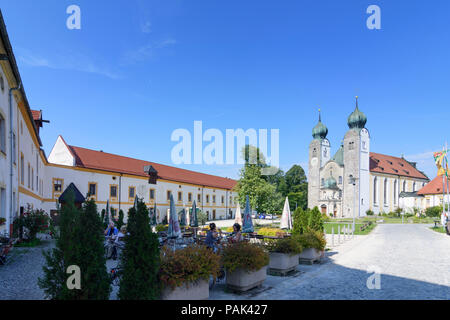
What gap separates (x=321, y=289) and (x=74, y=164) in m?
33.7

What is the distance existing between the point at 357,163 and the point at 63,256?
68669mm

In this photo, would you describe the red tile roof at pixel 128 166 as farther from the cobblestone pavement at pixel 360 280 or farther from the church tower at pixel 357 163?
the cobblestone pavement at pixel 360 280

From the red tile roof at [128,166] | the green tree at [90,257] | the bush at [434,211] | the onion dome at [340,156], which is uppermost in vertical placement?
the onion dome at [340,156]

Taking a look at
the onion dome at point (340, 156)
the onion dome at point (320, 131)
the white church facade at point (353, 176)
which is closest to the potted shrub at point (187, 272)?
the white church facade at point (353, 176)

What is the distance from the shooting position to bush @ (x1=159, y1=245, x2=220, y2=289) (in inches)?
222

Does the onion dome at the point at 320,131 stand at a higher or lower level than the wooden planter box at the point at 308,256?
higher

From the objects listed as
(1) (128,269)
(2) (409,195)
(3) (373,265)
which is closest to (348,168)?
(2) (409,195)

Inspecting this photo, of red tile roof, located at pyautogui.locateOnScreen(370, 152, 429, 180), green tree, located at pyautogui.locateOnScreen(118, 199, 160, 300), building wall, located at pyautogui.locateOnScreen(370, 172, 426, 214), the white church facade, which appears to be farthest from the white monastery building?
red tile roof, located at pyautogui.locateOnScreen(370, 152, 429, 180)

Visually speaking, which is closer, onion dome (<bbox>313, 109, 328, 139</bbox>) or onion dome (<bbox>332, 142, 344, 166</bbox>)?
onion dome (<bbox>313, 109, 328, 139</bbox>)

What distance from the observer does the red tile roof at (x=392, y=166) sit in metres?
72.8

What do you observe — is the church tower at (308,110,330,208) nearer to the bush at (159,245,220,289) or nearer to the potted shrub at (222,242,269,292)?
the potted shrub at (222,242,269,292)

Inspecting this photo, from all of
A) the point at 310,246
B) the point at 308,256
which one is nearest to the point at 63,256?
the point at 310,246

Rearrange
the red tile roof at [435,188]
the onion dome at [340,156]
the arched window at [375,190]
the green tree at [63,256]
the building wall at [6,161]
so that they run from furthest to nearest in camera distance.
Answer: the onion dome at [340,156] < the arched window at [375,190] < the red tile roof at [435,188] < the building wall at [6,161] < the green tree at [63,256]
